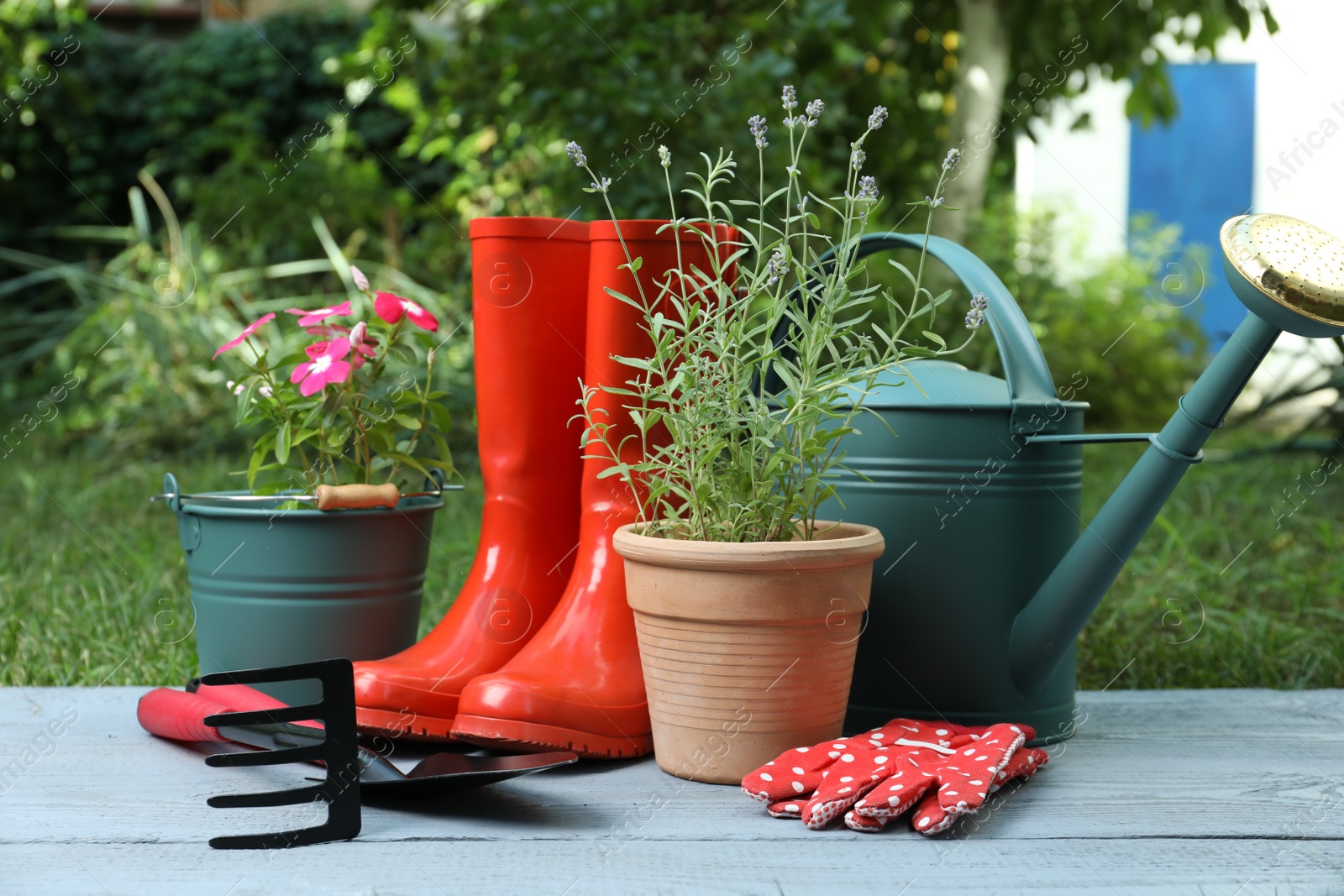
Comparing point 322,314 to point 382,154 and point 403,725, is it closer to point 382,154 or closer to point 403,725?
point 403,725

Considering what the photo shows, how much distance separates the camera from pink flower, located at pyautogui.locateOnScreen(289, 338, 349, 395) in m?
1.39

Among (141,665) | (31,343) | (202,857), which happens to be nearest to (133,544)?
(141,665)

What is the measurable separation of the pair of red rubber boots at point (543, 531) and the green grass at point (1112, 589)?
0.58 m

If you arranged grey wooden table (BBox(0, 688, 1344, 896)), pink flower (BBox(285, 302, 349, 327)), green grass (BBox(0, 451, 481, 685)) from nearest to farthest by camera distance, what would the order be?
grey wooden table (BBox(0, 688, 1344, 896))
pink flower (BBox(285, 302, 349, 327))
green grass (BBox(0, 451, 481, 685))

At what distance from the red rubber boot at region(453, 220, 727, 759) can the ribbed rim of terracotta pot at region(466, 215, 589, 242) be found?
0.06 m

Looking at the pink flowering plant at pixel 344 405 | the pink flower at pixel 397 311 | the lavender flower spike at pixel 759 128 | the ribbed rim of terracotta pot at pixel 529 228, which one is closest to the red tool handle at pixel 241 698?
the pink flowering plant at pixel 344 405

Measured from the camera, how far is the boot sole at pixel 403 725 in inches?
49.0

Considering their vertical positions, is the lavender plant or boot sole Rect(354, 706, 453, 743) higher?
the lavender plant

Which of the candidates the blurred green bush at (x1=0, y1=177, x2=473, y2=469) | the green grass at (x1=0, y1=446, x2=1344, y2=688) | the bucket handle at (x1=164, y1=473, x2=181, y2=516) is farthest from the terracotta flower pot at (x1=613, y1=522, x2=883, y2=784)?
the blurred green bush at (x1=0, y1=177, x2=473, y2=469)

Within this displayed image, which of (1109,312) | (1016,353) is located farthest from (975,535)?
(1109,312)

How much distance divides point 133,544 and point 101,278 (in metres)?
2.03

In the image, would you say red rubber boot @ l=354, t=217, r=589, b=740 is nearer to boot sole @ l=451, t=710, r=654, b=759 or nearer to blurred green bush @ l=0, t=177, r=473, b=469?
boot sole @ l=451, t=710, r=654, b=759

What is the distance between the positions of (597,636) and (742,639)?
0.75 feet

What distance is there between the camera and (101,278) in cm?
418
